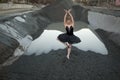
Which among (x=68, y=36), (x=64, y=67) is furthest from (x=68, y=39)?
(x=64, y=67)

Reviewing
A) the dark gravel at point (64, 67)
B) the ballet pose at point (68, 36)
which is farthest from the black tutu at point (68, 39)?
the dark gravel at point (64, 67)

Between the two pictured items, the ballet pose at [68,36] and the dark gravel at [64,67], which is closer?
the dark gravel at [64,67]

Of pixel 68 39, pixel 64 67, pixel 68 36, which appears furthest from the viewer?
pixel 68 36

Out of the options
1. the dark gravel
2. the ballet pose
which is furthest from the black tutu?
the dark gravel

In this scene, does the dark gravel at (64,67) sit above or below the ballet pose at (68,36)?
below

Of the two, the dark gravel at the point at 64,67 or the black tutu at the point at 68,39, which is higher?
the black tutu at the point at 68,39

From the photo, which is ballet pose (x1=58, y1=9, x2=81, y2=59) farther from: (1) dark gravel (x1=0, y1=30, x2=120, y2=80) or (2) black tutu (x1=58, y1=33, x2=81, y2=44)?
(1) dark gravel (x1=0, y1=30, x2=120, y2=80)

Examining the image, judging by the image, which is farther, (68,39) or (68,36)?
(68,36)

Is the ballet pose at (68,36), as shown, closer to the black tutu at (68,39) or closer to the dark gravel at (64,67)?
the black tutu at (68,39)

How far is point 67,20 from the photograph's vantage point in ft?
41.9

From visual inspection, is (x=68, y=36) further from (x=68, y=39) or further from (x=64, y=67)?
(x=64, y=67)

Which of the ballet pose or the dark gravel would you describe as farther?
the ballet pose

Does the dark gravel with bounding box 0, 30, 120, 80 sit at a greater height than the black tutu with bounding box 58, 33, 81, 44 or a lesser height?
lesser

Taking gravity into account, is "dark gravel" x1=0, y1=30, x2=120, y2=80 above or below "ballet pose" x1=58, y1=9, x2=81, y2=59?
below
